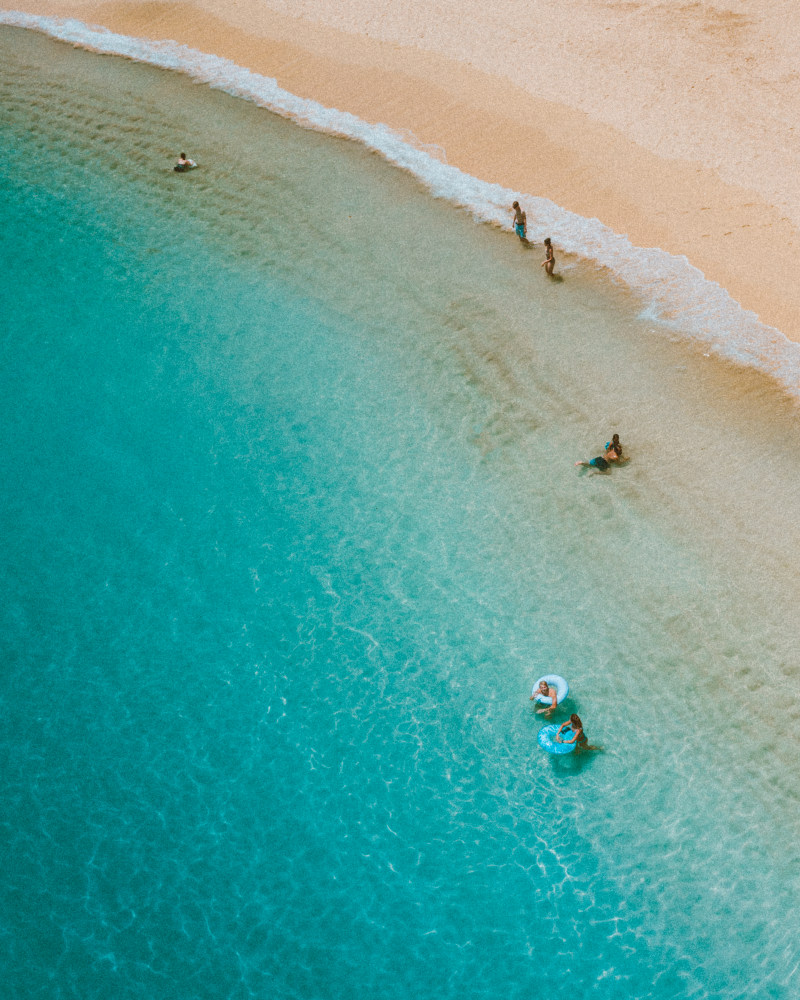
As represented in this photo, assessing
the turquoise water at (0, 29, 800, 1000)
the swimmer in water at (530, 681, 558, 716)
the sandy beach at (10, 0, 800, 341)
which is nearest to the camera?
the turquoise water at (0, 29, 800, 1000)

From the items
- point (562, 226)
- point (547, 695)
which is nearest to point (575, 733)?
point (547, 695)

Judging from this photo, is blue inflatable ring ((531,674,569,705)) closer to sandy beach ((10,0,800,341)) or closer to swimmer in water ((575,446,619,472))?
swimmer in water ((575,446,619,472))

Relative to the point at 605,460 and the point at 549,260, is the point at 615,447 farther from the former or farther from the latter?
the point at 549,260

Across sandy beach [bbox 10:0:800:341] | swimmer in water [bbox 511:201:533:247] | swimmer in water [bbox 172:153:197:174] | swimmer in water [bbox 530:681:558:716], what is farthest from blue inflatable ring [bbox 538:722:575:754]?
swimmer in water [bbox 172:153:197:174]

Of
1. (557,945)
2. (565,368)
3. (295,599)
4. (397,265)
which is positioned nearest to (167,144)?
(397,265)

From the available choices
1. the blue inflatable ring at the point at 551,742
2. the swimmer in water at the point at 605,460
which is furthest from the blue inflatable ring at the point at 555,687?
the swimmer in water at the point at 605,460
